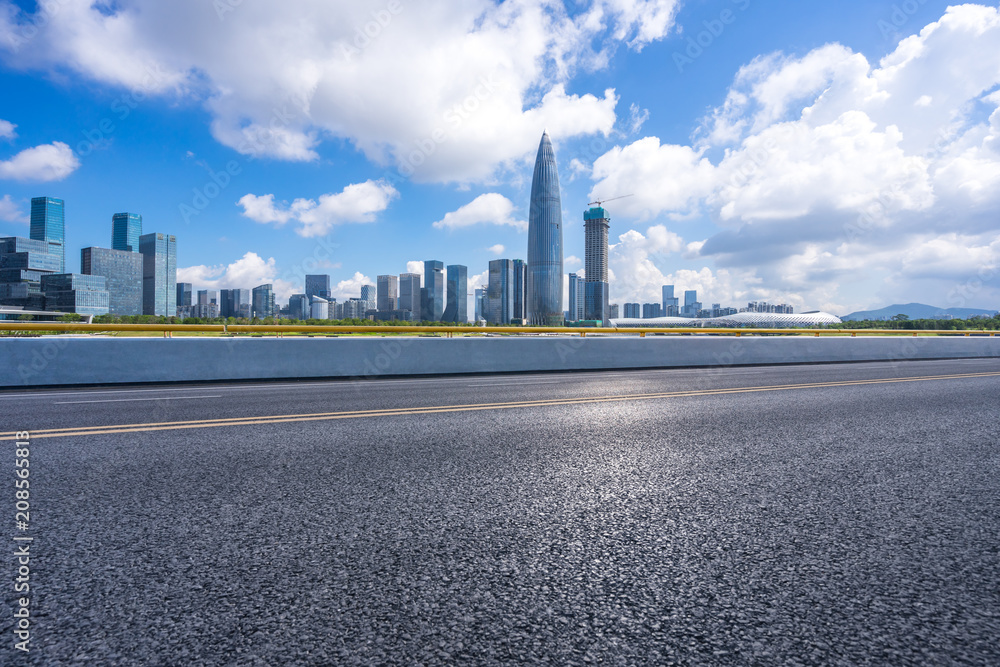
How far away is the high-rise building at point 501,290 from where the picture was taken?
169663mm

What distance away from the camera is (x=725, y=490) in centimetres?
325

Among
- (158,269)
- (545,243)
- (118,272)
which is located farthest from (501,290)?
(158,269)

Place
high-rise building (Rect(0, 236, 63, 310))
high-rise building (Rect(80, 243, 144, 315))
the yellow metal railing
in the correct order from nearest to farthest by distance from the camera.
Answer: the yellow metal railing, high-rise building (Rect(0, 236, 63, 310)), high-rise building (Rect(80, 243, 144, 315))

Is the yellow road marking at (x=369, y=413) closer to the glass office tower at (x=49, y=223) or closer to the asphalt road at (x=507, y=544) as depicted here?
the asphalt road at (x=507, y=544)

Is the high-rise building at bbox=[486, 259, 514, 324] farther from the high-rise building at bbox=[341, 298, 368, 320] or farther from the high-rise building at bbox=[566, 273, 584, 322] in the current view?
the high-rise building at bbox=[341, 298, 368, 320]

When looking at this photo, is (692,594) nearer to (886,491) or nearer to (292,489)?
(886,491)

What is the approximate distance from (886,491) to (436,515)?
10.3 ft

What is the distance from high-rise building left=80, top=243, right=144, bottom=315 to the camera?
5556 centimetres

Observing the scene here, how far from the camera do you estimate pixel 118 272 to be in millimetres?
58906

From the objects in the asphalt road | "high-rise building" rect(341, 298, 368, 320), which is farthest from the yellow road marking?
"high-rise building" rect(341, 298, 368, 320)

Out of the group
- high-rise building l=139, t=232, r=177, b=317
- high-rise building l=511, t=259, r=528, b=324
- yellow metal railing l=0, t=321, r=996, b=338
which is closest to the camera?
yellow metal railing l=0, t=321, r=996, b=338

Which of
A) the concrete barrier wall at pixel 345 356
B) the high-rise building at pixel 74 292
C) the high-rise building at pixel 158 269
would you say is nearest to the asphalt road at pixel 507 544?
the concrete barrier wall at pixel 345 356

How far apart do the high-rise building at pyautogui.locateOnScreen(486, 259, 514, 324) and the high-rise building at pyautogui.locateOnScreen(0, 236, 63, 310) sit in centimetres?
11613

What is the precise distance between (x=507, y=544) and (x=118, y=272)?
74.8 metres
